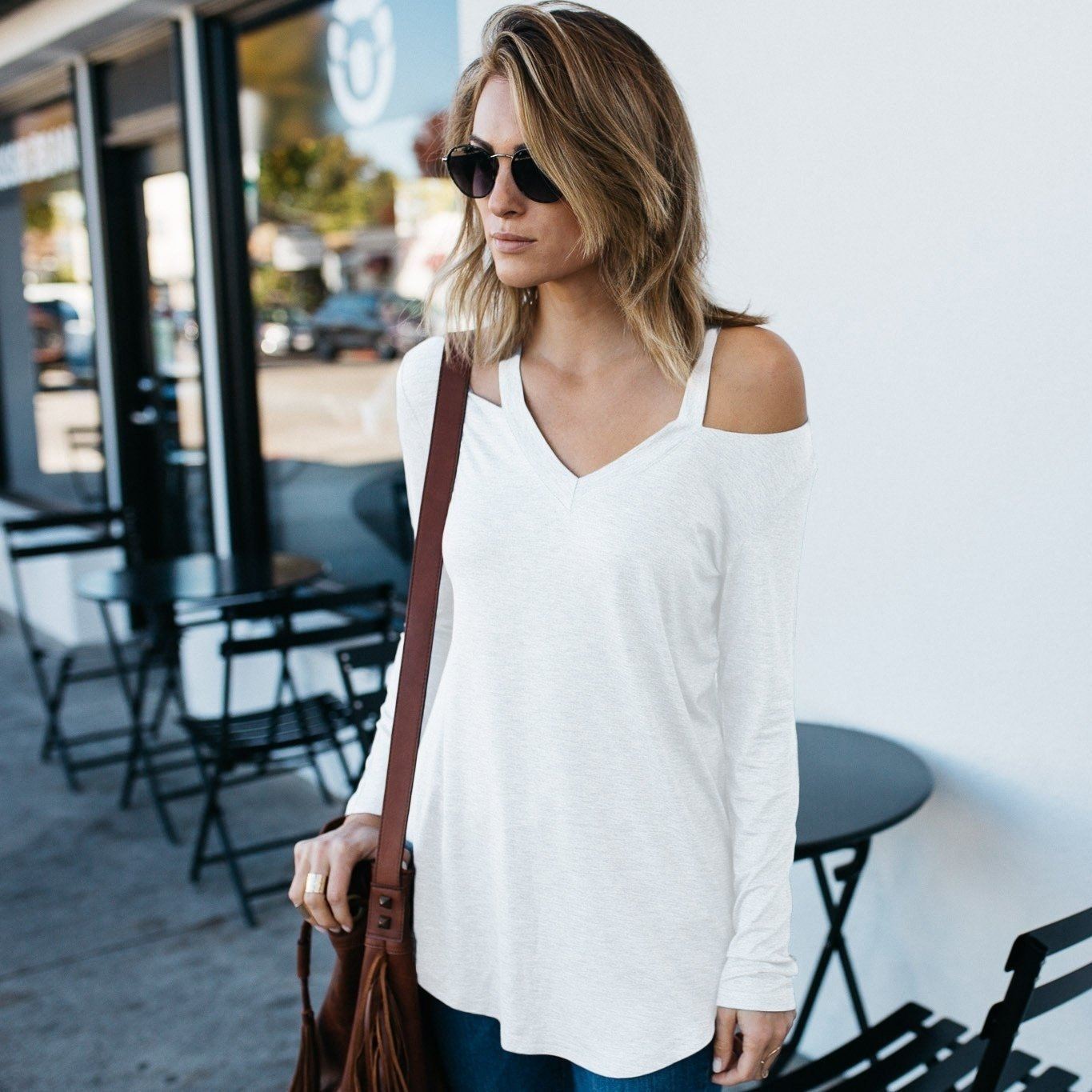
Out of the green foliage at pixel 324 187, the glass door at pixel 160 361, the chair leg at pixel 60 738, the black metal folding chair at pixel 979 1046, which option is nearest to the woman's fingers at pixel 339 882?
the black metal folding chair at pixel 979 1046

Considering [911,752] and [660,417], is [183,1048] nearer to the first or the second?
[911,752]

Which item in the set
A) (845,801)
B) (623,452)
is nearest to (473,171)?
(623,452)

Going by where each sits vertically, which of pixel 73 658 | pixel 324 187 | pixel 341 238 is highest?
pixel 324 187

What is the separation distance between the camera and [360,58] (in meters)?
4.79

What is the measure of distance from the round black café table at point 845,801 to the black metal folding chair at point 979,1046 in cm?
33

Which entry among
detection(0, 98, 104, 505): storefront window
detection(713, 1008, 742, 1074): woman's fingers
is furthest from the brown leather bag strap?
detection(0, 98, 104, 505): storefront window

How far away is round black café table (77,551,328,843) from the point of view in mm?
4453

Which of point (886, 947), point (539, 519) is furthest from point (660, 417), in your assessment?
point (886, 947)

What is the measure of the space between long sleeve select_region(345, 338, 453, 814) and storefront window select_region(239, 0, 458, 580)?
10.1ft

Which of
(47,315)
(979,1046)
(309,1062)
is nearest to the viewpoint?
(309,1062)

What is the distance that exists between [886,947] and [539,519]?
2012 mm

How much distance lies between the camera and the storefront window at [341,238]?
4.67 meters

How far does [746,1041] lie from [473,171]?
1015 mm

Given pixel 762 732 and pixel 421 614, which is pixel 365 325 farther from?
pixel 762 732
